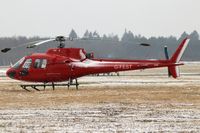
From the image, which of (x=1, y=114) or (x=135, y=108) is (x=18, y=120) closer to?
(x=1, y=114)

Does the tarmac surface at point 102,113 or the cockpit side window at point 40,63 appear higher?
the cockpit side window at point 40,63

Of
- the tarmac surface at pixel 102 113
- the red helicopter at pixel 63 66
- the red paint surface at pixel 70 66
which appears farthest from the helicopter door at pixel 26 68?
the tarmac surface at pixel 102 113

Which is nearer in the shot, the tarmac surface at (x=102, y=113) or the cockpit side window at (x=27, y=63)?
the tarmac surface at (x=102, y=113)

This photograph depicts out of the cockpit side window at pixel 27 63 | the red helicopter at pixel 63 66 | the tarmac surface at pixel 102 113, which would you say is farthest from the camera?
the cockpit side window at pixel 27 63

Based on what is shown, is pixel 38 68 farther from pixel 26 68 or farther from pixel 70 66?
pixel 70 66

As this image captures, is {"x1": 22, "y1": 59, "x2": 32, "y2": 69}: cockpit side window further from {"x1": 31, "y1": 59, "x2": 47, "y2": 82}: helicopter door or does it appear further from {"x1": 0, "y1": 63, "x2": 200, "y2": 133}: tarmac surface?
{"x1": 0, "y1": 63, "x2": 200, "y2": 133}: tarmac surface

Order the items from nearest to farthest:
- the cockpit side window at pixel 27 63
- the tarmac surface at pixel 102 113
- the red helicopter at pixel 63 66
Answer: the tarmac surface at pixel 102 113 < the red helicopter at pixel 63 66 < the cockpit side window at pixel 27 63

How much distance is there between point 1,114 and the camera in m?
18.0

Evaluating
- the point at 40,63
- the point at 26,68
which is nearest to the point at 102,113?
the point at 40,63

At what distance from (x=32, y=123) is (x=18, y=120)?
914mm

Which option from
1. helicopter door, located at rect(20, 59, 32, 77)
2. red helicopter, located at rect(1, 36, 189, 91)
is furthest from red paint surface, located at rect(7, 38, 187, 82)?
helicopter door, located at rect(20, 59, 32, 77)

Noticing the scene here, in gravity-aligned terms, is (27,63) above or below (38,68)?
above

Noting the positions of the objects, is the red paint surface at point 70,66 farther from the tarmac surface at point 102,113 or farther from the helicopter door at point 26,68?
the tarmac surface at point 102,113

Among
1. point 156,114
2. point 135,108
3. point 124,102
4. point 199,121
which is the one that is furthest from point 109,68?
point 199,121
